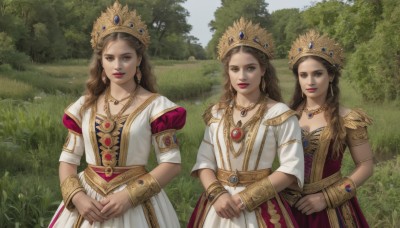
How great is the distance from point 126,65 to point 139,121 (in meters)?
0.33

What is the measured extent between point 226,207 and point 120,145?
696 millimetres

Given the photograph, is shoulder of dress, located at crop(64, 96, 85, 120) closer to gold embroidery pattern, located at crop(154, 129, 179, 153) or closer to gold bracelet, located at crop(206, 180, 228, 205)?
gold embroidery pattern, located at crop(154, 129, 179, 153)

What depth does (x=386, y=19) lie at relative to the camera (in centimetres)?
1319

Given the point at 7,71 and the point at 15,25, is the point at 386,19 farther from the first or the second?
the point at 15,25

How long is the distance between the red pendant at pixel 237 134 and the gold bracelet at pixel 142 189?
0.52 metres

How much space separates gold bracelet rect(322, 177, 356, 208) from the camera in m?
2.87

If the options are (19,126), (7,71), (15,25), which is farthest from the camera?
(15,25)

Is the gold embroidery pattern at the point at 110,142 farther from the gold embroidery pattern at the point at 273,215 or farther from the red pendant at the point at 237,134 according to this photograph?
the gold embroidery pattern at the point at 273,215

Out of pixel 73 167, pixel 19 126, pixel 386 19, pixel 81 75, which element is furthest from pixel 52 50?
pixel 73 167

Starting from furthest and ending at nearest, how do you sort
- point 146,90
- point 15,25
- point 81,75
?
point 15,25
point 81,75
point 146,90

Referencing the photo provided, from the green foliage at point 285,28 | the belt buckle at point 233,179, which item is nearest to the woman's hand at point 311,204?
the belt buckle at point 233,179

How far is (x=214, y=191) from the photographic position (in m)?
2.66

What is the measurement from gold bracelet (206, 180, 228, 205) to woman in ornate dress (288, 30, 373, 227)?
0.49 metres

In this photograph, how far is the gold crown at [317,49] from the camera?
3.00 metres
